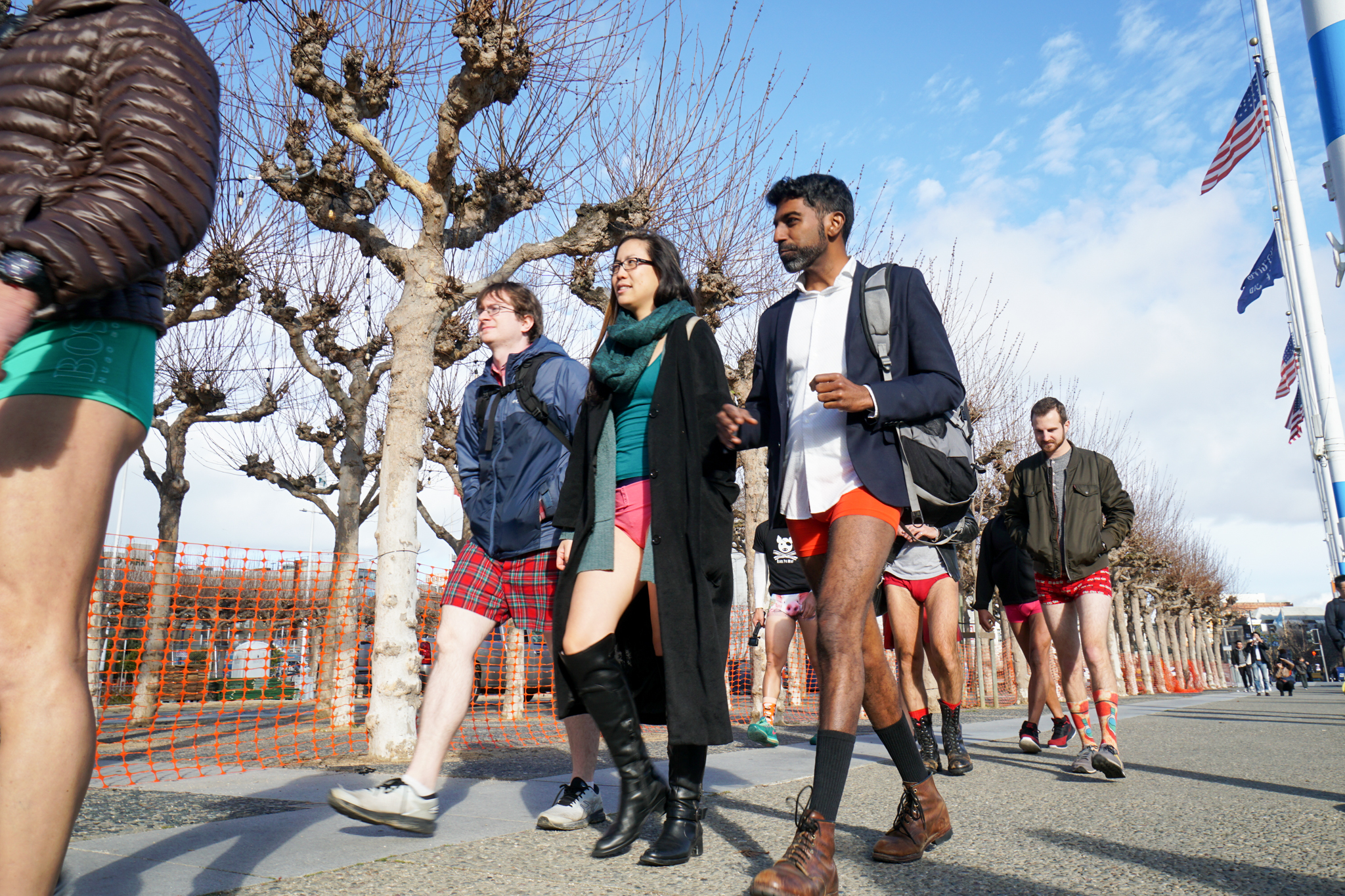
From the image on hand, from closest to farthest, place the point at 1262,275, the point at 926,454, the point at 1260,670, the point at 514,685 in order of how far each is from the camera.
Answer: the point at 926,454 < the point at 514,685 < the point at 1262,275 < the point at 1260,670

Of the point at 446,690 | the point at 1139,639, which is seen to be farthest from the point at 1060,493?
the point at 1139,639

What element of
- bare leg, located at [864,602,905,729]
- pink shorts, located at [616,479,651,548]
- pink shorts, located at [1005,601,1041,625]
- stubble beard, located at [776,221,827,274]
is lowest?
bare leg, located at [864,602,905,729]

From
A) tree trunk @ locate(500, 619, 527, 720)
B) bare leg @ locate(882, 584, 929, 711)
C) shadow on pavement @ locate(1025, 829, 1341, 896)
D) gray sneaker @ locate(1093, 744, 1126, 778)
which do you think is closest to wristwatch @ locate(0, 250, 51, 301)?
shadow on pavement @ locate(1025, 829, 1341, 896)

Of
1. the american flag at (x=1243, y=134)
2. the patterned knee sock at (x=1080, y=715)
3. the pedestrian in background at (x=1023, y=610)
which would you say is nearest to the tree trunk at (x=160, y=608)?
the pedestrian in background at (x=1023, y=610)

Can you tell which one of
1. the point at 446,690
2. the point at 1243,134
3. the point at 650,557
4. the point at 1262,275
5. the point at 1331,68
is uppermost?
the point at 1243,134

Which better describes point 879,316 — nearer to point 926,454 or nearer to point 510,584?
point 926,454

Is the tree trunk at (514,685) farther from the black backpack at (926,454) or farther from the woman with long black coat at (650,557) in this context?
the black backpack at (926,454)

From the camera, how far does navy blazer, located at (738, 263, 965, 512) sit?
2.87m

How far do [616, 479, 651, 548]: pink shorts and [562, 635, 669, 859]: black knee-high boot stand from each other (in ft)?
1.21

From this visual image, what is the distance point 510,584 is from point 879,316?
1.75 meters

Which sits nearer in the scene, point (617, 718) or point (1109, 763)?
point (617, 718)

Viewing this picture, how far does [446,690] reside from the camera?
330cm

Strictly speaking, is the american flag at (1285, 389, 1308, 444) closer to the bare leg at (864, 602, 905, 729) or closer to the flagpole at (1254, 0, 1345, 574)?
the flagpole at (1254, 0, 1345, 574)

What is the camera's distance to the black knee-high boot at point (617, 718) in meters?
3.07
